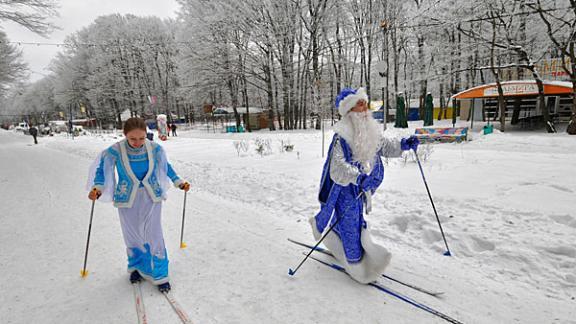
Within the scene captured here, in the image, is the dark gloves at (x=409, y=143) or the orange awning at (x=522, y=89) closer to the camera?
the dark gloves at (x=409, y=143)

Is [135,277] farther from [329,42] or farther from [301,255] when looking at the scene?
[329,42]

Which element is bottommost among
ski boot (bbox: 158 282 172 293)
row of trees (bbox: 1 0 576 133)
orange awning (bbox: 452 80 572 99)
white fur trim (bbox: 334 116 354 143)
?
ski boot (bbox: 158 282 172 293)

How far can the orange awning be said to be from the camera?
14834 mm

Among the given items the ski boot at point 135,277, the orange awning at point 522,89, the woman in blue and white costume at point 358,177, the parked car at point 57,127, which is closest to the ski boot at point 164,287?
the ski boot at point 135,277

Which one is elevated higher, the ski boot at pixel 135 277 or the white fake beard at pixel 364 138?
the white fake beard at pixel 364 138

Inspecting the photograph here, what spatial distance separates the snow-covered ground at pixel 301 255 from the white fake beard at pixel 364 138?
4.09 ft

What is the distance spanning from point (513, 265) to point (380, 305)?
1.65 metres

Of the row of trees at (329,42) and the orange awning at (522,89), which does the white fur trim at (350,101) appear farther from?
the orange awning at (522,89)

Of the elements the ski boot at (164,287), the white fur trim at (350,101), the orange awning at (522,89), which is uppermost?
the orange awning at (522,89)

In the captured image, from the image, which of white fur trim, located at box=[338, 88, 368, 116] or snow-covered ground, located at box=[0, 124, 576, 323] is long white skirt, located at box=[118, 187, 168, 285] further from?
white fur trim, located at box=[338, 88, 368, 116]

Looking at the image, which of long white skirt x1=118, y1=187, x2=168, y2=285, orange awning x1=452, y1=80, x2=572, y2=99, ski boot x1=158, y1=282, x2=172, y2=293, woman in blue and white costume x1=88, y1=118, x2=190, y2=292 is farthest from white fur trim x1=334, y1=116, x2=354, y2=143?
orange awning x1=452, y1=80, x2=572, y2=99

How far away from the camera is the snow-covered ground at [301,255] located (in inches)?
101

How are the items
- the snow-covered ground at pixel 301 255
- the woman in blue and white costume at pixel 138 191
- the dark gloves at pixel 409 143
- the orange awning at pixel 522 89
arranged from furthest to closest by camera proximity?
the orange awning at pixel 522 89 < the dark gloves at pixel 409 143 < the woman in blue and white costume at pixel 138 191 < the snow-covered ground at pixel 301 255

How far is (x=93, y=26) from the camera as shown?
36469mm
